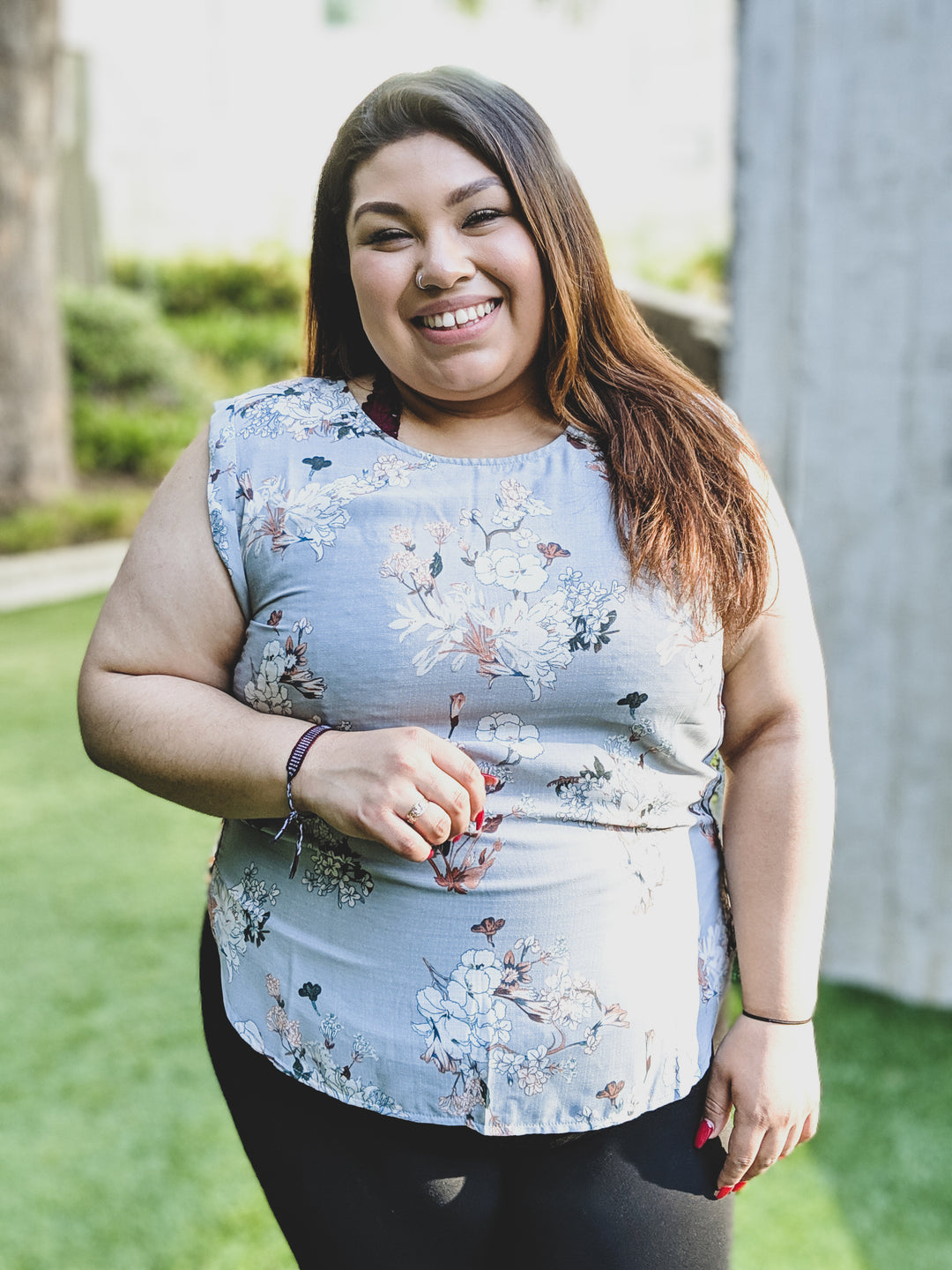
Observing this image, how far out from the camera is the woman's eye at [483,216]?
1.29m

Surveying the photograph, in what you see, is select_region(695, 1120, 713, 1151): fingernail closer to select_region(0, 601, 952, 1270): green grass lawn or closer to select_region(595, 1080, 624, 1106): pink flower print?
select_region(595, 1080, 624, 1106): pink flower print

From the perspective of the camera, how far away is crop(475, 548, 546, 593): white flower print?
1.26 m

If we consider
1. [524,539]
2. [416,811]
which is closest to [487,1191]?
[416,811]

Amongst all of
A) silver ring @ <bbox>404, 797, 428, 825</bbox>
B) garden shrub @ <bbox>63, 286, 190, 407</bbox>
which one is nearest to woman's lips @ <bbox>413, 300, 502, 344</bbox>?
silver ring @ <bbox>404, 797, 428, 825</bbox>

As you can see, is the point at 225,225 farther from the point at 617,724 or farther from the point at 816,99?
the point at 617,724

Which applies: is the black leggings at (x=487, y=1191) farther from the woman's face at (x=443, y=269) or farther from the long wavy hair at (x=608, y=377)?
the woman's face at (x=443, y=269)

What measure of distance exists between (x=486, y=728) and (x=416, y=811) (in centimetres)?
14

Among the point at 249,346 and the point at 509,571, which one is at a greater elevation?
the point at 509,571

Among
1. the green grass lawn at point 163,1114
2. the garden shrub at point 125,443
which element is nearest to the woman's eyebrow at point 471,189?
the green grass lawn at point 163,1114

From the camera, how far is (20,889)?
13.5ft

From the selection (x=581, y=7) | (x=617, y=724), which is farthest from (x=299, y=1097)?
(x=581, y=7)

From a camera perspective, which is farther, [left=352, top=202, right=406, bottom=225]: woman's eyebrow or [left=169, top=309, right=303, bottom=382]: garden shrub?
[left=169, top=309, right=303, bottom=382]: garden shrub

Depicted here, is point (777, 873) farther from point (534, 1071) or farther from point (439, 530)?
point (439, 530)

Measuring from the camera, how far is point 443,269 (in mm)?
1272
